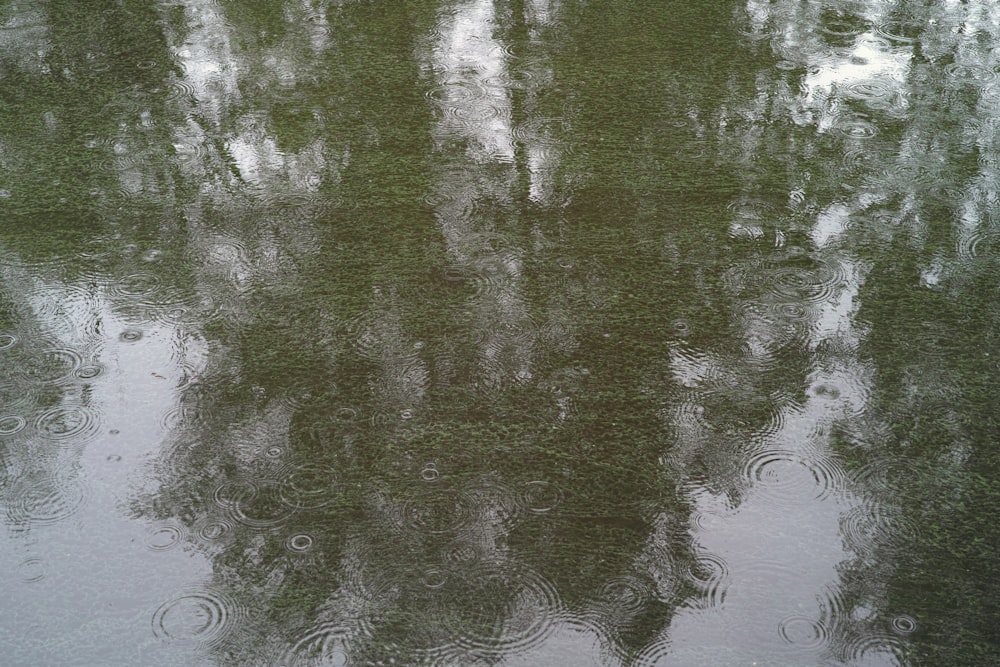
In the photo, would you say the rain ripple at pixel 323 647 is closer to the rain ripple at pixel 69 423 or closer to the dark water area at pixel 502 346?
the dark water area at pixel 502 346

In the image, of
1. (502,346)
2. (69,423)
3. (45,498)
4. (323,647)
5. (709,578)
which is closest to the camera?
(323,647)

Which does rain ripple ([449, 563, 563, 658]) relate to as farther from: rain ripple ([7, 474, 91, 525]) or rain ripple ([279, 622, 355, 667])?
rain ripple ([7, 474, 91, 525])

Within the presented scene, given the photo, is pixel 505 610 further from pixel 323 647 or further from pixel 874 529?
pixel 874 529

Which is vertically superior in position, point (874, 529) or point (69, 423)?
point (69, 423)

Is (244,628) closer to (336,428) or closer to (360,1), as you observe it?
(336,428)

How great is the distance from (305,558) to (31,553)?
0.60 metres

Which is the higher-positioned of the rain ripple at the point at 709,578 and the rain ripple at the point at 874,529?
the rain ripple at the point at 709,578

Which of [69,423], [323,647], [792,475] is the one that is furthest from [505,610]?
[69,423]

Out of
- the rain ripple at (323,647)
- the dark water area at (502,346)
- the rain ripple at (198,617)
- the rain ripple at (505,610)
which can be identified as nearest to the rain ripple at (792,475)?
the dark water area at (502,346)

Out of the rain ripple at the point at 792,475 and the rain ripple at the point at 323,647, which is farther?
the rain ripple at the point at 792,475

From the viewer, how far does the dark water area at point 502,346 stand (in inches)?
75.4

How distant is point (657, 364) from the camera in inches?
97.4

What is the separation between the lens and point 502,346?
8.30 feet

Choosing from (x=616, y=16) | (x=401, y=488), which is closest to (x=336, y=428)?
(x=401, y=488)
